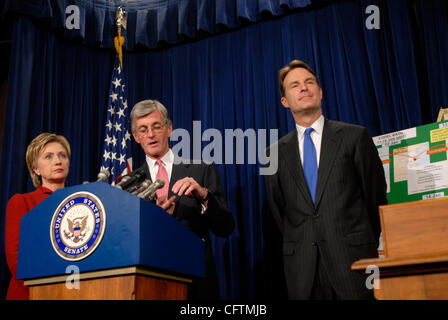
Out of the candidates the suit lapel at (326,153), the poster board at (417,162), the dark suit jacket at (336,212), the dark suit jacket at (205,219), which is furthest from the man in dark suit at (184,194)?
the poster board at (417,162)

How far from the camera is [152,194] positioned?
1730 mm

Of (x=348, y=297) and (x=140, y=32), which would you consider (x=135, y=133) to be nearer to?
(x=348, y=297)

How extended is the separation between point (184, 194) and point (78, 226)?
635mm

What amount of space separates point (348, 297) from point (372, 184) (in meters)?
0.56

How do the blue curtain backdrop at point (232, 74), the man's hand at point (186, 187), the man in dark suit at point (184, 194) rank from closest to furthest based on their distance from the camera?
the man's hand at point (186, 187), the man in dark suit at point (184, 194), the blue curtain backdrop at point (232, 74)

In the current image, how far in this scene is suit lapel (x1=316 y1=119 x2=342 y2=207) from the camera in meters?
2.27

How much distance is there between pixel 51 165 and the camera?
2627 mm

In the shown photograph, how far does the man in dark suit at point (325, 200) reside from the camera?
212 centimetres

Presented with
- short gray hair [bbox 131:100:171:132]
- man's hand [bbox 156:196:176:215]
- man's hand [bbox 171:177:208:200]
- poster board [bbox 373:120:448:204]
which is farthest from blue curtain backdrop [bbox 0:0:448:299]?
man's hand [bbox 171:177:208:200]

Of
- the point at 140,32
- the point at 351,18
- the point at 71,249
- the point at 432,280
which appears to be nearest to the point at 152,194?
the point at 71,249

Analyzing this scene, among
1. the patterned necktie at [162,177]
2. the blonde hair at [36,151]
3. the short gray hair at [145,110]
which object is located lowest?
the patterned necktie at [162,177]

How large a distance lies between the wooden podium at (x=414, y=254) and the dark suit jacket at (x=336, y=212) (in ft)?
2.14
